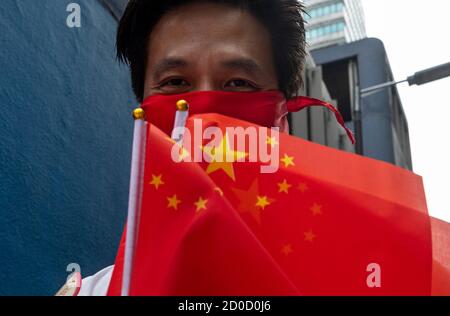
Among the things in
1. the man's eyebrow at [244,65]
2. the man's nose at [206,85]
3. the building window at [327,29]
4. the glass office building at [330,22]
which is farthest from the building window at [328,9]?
the man's nose at [206,85]

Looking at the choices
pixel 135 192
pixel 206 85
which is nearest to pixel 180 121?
pixel 135 192

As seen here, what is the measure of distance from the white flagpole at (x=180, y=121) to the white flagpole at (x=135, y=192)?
112mm

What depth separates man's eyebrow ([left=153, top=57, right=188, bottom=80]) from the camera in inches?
46.1

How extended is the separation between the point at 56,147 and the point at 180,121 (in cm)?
131

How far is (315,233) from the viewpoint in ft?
2.66

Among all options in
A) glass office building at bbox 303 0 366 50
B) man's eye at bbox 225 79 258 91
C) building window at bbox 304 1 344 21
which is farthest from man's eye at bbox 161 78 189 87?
building window at bbox 304 1 344 21

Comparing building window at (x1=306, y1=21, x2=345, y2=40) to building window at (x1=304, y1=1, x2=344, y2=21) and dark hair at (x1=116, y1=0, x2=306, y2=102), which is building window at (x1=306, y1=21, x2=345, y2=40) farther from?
dark hair at (x1=116, y1=0, x2=306, y2=102)

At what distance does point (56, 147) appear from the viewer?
1985 millimetres

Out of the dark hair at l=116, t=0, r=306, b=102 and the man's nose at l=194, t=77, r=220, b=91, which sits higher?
the dark hair at l=116, t=0, r=306, b=102

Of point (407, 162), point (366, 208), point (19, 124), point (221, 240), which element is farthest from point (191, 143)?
point (407, 162)

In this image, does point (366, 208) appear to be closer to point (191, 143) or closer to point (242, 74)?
point (191, 143)

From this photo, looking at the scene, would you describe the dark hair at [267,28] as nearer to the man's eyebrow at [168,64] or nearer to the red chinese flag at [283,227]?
the man's eyebrow at [168,64]

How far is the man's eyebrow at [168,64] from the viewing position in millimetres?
1170

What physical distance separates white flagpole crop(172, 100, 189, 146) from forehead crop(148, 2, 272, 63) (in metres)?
0.37
